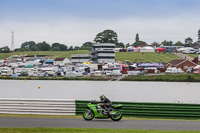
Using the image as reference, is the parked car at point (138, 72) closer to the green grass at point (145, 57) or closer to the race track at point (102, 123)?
the green grass at point (145, 57)

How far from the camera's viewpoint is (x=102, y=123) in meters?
20.6

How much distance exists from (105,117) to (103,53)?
471 feet

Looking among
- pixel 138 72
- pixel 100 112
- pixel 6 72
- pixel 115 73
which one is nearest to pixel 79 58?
→ pixel 6 72

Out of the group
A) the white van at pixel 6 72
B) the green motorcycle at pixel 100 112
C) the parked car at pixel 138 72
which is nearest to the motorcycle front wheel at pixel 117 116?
the green motorcycle at pixel 100 112

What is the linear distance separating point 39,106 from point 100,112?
15.0ft

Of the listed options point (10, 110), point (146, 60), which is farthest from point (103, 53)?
point (10, 110)

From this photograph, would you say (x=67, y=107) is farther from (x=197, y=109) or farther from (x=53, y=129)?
(x=197, y=109)

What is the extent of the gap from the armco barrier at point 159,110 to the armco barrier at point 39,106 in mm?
682

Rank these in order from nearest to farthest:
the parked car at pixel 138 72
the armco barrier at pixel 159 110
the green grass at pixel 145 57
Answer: the armco barrier at pixel 159 110 → the parked car at pixel 138 72 → the green grass at pixel 145 57

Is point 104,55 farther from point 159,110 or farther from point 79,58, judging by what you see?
point 159,110

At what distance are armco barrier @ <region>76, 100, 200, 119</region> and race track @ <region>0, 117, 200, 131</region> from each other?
1459mm

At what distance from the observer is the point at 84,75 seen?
120m

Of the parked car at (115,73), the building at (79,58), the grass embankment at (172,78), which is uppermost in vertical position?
the building at (79,58)

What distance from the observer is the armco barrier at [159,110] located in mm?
23109
